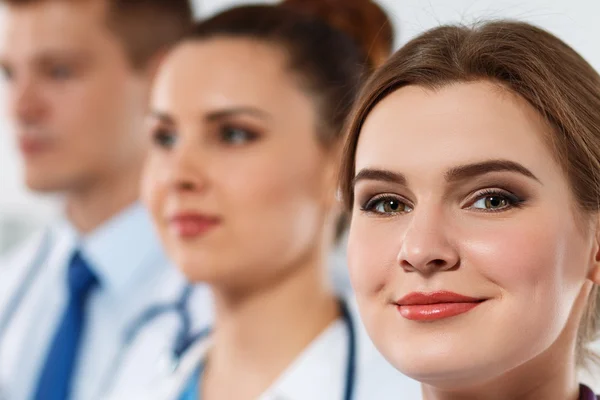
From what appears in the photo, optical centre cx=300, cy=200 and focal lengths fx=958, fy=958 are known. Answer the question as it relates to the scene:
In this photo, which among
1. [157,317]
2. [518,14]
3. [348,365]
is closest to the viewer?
[518,14]

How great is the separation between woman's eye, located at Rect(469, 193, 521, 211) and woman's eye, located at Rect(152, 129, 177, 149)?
1.71 feet

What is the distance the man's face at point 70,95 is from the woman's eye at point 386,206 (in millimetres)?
817

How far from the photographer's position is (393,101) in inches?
27.9

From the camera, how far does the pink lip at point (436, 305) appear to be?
64 cm

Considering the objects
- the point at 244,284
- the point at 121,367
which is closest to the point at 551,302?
the point at 244,284

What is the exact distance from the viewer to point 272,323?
1.08 m

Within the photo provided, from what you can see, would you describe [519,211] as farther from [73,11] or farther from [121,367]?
[73,11]

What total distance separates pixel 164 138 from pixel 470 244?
0.56 meters

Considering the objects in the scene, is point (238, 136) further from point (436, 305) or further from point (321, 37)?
point (436, 305)

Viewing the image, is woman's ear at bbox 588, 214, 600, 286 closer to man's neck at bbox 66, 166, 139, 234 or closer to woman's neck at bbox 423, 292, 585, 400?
woman's neck at bbox 423, 292, 585, 400

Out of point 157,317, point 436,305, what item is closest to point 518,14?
point 436,305

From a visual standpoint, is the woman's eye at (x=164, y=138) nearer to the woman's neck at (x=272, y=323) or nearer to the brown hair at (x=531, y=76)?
the woman's neck at (x=272, y=323)

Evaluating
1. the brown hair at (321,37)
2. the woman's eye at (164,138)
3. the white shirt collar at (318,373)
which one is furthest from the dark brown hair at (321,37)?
the white shirt collar at (318,373)

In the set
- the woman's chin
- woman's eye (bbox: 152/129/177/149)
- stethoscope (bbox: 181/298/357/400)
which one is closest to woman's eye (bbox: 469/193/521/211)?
the woman's chin
